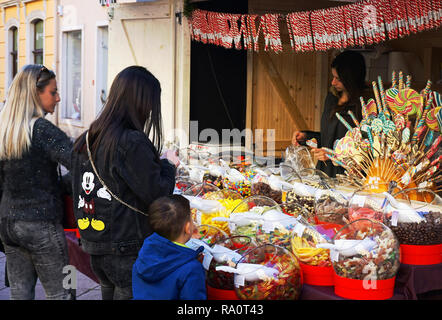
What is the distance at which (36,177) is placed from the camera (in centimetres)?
275

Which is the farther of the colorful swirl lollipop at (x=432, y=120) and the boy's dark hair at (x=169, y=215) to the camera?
the colorful swirl lollipop at (x=432, y=120)

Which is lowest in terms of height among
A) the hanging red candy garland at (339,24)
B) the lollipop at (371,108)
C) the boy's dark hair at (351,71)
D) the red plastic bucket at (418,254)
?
the red plastic bucket at (418,254)

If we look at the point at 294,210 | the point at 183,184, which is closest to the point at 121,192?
the point at 294,210

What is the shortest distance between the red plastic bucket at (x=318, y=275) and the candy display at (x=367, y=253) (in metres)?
0.11

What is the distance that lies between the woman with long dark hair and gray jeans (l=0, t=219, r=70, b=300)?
386 mm

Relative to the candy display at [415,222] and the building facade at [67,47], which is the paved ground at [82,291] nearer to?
the candy display at [415,222]

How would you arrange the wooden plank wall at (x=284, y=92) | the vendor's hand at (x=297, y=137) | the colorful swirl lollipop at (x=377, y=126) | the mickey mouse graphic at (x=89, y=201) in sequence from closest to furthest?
the mickey mouse graphic at (x=89, y=201)
the colorful swirl lollipop at (x=377, y=126)
the vendor's hand at (x=297, y=137)
the wooden plank wall at (x=284, y=92)

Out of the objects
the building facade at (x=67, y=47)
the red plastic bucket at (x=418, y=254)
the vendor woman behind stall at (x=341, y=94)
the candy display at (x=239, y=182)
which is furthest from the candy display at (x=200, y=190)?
the building facade at (x=67, y=47)

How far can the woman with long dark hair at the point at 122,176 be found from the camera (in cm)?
233

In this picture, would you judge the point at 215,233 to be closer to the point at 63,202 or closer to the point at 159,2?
the point at 63,202

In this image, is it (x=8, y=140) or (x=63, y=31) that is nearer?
(x=8, y=140)
